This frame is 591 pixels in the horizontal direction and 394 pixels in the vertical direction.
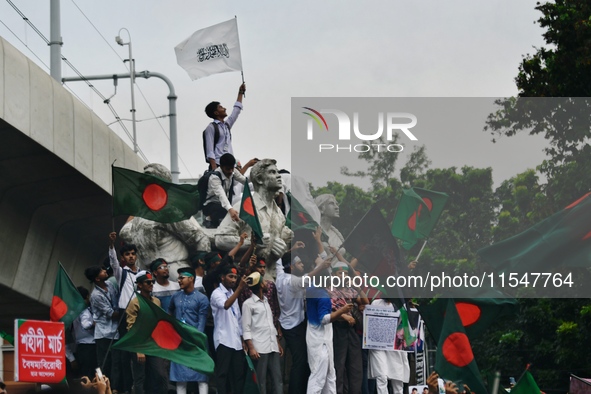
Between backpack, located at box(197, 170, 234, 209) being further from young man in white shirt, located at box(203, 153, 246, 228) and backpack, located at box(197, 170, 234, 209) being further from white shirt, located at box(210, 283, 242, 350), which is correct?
white shirt, located at box(210, 283, 242, 350)

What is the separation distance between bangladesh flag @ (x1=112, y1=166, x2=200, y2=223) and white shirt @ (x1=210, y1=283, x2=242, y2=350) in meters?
2.20

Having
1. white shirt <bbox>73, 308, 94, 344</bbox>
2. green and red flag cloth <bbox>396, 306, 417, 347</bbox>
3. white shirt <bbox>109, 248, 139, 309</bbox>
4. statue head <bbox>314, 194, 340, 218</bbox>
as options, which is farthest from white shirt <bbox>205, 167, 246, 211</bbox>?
green and red flag cloth <bbox>396, 306, 417, 347</bbox>

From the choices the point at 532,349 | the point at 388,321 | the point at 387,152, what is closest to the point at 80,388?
the point at 388,321

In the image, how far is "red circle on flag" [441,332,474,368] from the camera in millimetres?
14867

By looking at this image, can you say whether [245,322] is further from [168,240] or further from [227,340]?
[168,240]

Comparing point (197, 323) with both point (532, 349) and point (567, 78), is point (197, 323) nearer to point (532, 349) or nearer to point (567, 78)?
point (567, 78)

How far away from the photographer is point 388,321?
18.1m

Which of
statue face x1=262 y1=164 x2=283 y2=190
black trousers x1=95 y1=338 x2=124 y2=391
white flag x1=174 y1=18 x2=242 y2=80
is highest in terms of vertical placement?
white flag x1=174 y1=18 x2=242 y2=80

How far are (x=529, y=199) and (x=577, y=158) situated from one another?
124 inches

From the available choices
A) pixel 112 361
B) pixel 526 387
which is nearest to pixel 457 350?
pixel 526 387

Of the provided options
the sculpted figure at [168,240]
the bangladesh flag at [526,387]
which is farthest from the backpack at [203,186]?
the bangladesh flag at [526,387]

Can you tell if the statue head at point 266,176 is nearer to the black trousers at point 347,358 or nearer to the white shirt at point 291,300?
the white shirt at point 291,300

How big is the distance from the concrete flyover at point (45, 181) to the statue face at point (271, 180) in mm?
3789

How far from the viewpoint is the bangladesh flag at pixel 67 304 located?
1833 cm
